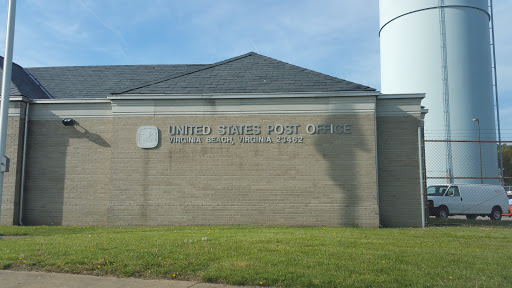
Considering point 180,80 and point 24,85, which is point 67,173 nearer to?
point 24,85

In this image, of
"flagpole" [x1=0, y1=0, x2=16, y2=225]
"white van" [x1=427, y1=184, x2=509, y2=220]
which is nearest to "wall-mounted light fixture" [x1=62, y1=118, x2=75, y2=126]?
"flagpole" [x1=0, y1=0, x2=16, y2=225]

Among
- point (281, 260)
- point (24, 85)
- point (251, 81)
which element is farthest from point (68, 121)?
point (281, 260)

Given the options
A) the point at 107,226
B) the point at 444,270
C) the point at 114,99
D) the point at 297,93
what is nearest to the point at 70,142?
the point at 114,99

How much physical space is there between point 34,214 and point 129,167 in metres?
3.99

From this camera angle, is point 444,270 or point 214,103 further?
point 214,103

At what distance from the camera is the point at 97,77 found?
1905 centimetres

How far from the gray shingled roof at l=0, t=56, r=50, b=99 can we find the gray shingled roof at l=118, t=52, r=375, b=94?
428 centimetres

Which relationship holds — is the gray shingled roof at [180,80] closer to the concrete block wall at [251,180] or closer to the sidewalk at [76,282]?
the concrete block wall at [251,180]

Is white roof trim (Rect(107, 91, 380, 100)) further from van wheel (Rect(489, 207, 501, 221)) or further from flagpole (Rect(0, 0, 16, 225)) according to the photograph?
van wheel (Rect(489, 207, 501, 221))

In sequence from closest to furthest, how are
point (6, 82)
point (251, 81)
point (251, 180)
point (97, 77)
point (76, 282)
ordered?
point (76, 282)
point (6, 82)
point (251, 180)
point (251, 81)
point (97, 77)

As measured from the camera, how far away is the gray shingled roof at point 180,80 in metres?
15.2

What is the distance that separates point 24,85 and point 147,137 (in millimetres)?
6265

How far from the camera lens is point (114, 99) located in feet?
49.4

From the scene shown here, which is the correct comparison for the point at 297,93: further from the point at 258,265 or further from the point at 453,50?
the point at 453,50
